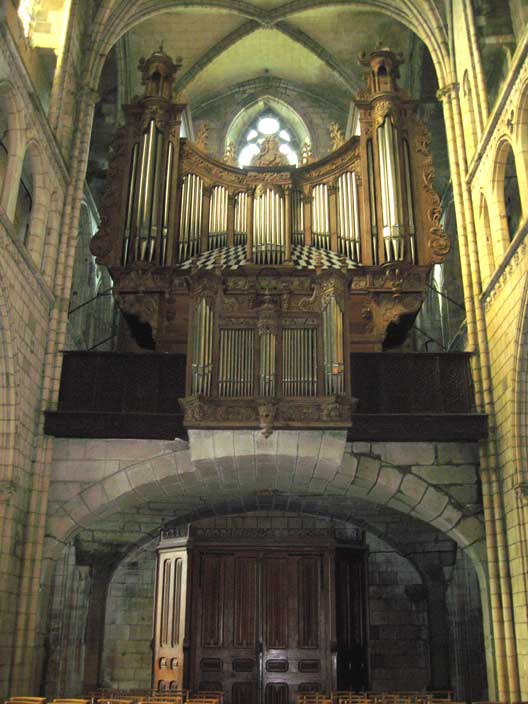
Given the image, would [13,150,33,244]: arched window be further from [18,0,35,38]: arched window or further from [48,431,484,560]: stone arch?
[48,431,484,560]: stone arch

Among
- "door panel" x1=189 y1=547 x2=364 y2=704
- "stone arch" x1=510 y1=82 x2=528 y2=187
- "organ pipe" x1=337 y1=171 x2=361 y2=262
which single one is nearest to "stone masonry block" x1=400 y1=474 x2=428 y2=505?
"organ pipe" x1=337 y1=171 x2=361 y2=262

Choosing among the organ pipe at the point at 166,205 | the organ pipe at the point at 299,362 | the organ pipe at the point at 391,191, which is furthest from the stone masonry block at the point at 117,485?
the organ pipe at the point at 391,191

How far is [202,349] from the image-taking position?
11.3 meters

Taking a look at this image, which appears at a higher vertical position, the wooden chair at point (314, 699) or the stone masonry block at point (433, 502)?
the stone masonry block at point (433, 502)

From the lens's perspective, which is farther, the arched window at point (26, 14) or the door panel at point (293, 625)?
the door panel at point (293, 625)

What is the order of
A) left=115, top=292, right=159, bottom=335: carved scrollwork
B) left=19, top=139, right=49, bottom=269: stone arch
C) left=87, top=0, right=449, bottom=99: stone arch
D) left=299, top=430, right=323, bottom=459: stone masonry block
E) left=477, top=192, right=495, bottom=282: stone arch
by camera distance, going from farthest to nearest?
left=87, top=0, right=449, bottom=99: stone arch, left=115, top=292, right=159, bottom=335: carved scrollwork, left=477, top=192, right=495, bottom=282: stone arch, left=19, top=139, right=49, bottom=269: stone arch, left=299, top=430, right=323, bottom=459: stone masonry block

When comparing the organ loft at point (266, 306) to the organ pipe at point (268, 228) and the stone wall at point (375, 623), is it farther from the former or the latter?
the stone wall at point (375, 623)

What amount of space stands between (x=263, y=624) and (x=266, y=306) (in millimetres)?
7468

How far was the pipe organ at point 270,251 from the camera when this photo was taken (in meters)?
11.1

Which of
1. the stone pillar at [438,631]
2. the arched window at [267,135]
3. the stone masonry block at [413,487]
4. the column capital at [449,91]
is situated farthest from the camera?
the arched window at [267,135]

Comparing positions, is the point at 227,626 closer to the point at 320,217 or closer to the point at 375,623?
the point at 375,623

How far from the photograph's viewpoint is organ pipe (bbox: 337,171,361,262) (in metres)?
13.8

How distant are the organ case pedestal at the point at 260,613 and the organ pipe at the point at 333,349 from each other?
234 inches

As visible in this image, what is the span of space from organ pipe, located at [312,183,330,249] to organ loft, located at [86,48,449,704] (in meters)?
0.03
